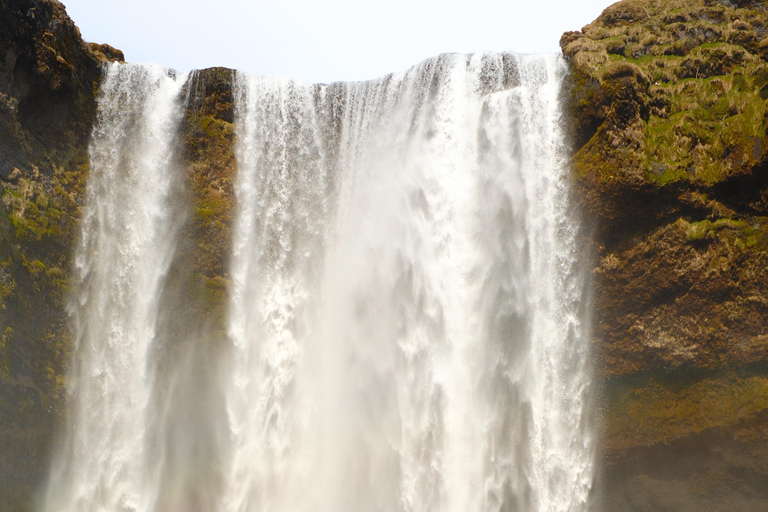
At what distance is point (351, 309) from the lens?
13844mm

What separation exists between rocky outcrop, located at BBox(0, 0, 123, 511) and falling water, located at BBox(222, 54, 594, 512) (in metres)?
3.74

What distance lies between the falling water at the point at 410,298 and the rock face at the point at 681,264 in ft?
2.51

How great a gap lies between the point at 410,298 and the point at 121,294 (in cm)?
671

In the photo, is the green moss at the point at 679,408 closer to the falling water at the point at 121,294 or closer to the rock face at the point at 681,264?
the rock face at the point at 681,264

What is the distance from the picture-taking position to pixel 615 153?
12.1m

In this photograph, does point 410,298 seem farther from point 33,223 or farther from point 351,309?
point 33,223

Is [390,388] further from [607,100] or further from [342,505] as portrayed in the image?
[607,100]

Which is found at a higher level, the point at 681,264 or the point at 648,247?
the point at 648,247

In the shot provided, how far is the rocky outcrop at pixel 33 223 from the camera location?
12.1 meters

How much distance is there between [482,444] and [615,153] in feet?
21.6

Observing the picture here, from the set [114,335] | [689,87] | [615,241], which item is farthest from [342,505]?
[689,87]

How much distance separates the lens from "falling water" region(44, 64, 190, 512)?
13086 millimetres

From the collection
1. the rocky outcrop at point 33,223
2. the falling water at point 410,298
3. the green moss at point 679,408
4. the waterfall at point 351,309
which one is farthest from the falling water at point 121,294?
the green moss at point 679,408

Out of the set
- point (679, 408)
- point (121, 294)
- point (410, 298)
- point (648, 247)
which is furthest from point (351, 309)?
point (679, 408)
